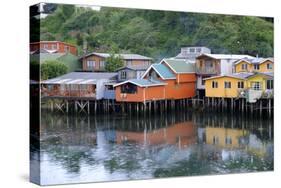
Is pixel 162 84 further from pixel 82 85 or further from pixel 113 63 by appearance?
pixel 82 85

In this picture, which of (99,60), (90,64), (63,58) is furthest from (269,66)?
(63,58)

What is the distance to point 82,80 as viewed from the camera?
8.53 metres

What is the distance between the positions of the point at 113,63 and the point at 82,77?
0.44m

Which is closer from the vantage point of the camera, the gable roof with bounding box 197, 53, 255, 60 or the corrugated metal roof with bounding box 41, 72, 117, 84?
the corrugated metal roof with bounding box 41, 72, 117, 84

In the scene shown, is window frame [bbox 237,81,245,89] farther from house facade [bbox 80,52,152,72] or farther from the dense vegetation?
house facade [bbox 80,52,152,72]

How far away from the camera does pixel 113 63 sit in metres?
8.60

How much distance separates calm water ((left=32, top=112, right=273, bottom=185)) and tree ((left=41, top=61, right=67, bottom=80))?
1.65ft

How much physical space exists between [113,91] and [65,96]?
26.3 inches

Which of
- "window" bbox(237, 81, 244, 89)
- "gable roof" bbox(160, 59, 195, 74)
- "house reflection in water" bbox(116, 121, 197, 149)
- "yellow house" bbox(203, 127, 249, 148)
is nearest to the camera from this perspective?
"house reflection in water" bbox(116, 121, 197, 149)

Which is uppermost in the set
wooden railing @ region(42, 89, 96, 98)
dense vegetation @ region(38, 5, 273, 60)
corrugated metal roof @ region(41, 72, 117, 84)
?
dense vegetation @ region(38, 5, 273, 60)

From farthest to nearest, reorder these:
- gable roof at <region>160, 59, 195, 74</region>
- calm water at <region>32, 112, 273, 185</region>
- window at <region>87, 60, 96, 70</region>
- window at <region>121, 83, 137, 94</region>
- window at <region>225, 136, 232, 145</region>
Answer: window at <region>225, 136, 232, 145</region> < gable roof at <region>160, 59, 195, 74</region> < window at <region>121, 83, 137, 94</region> < window at <region>87, 60, 96, 70</region> < calm water at <region>32, 112, 273, 185</region>

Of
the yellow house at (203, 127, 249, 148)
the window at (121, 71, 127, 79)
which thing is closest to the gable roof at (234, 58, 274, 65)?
the yellow house at (203, 127, 249, 148)

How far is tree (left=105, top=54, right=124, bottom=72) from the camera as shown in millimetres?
8576

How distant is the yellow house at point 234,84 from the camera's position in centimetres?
942
